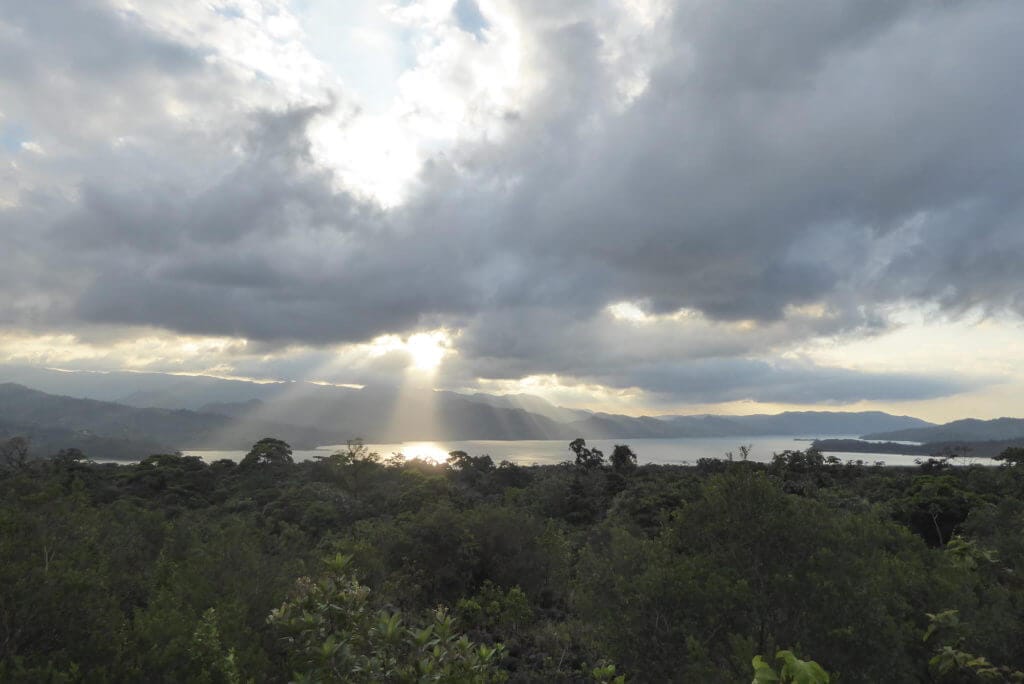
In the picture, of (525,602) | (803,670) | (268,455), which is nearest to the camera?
(803,670)

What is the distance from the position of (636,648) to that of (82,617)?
18.1 ft

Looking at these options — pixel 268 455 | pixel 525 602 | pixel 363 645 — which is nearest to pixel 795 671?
pixel 363 645

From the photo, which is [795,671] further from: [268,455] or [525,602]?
[268,455]

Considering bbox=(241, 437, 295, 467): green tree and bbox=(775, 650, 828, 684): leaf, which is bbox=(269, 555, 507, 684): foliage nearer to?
bbox=(775, 650, 828, 684): leaf

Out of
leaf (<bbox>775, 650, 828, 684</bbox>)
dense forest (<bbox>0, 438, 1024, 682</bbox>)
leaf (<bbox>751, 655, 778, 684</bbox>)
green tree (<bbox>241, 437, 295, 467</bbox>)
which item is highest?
leaf (<bbox>775, 650, 828, 684</bbox>)

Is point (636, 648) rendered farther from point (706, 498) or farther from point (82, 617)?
point (82, 617)

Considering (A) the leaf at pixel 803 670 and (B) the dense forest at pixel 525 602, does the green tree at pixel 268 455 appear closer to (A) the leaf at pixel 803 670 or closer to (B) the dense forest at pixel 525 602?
(B) the dense forest at pixel 525 602

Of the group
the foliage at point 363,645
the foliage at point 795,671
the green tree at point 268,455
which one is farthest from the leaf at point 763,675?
the green tree at point 268,455

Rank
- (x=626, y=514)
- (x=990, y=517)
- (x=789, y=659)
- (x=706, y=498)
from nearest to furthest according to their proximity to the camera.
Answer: (x=789, y=659)
(x=706, y=498)
(x=990, y=517)
(x=626, y=514)

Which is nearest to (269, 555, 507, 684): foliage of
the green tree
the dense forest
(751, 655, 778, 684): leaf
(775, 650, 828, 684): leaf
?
the dense forest

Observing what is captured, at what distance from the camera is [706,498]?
292 inches

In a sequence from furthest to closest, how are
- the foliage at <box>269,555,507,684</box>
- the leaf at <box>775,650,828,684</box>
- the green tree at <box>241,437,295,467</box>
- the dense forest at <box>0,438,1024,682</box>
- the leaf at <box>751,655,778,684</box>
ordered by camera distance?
1. the green tree at <box>241,437,295,467</box>
2. the dense forest at <box>0,438,1024,682</box>
3. the foliage at <box>269,555,507,684</box>
4. the leaf at <box>751,655,778,684</box>
5. the leaf at <box>775,650,828,684</box>

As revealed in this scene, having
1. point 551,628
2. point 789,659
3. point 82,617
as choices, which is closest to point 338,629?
point 82,617

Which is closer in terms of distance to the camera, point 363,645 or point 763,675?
point 763,675
